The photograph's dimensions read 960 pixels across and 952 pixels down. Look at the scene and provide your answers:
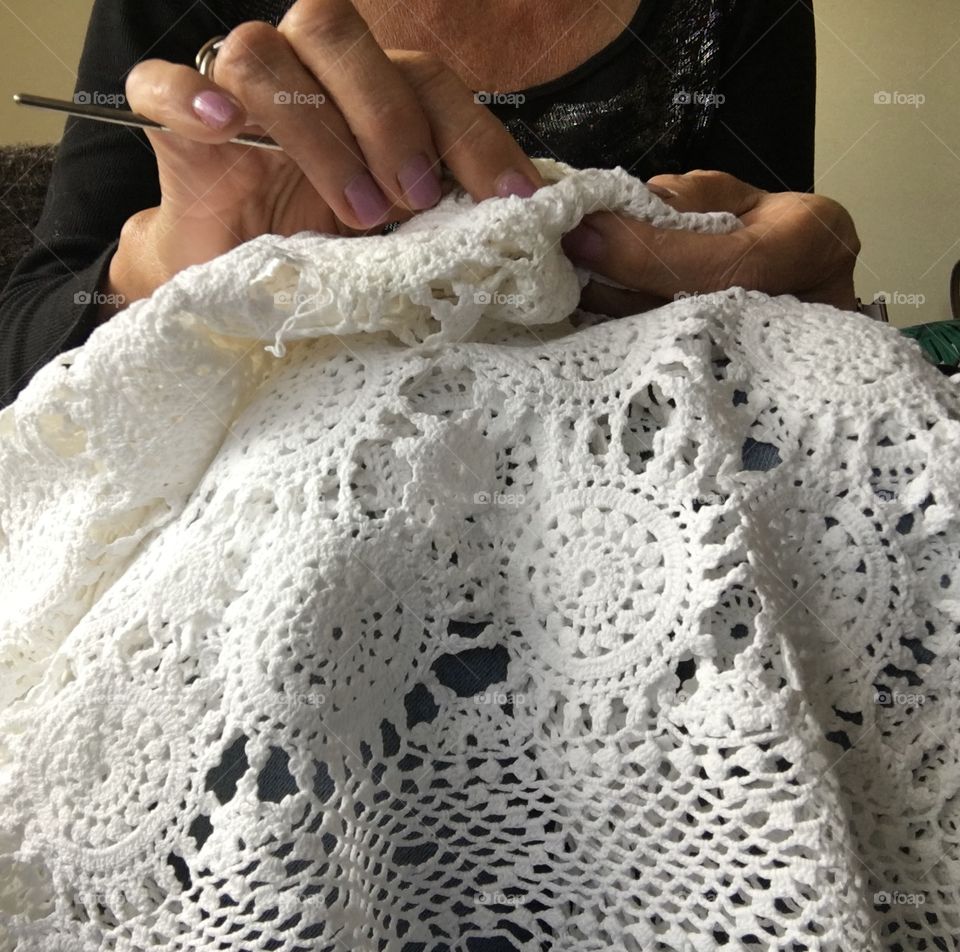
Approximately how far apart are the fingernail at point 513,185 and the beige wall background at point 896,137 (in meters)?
1.44

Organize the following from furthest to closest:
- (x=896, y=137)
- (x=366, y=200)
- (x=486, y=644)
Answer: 1. (x=896, y=137)
2. (x=366, y=200)
3. (x=486, y=644)

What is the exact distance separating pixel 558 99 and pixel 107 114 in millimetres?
377

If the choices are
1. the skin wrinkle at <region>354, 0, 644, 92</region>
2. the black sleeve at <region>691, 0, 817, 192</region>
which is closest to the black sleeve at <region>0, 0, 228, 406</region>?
the skin wrinkle at <region>354, 0, 644, 92</region>

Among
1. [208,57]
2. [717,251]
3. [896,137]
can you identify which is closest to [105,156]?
[208,57]

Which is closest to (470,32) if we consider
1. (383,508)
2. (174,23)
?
(174,23)

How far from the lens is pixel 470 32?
62 cm

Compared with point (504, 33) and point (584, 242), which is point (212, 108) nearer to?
point (584, 242)

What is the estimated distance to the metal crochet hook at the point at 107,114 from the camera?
36 cm

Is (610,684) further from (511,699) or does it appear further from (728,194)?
(728,194)

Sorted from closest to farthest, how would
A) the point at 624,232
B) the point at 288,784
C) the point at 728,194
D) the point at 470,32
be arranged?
the point at 288,784, the point at 624,232, the point at 728,194, the point at 470,32

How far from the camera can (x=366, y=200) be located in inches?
15.3

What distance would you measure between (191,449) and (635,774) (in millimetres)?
199

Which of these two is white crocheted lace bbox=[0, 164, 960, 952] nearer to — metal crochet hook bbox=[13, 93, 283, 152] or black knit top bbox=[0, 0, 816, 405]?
metal crochet hook bbox=[13, 93, 283, 152]

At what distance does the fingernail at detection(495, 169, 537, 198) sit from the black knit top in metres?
0.29
